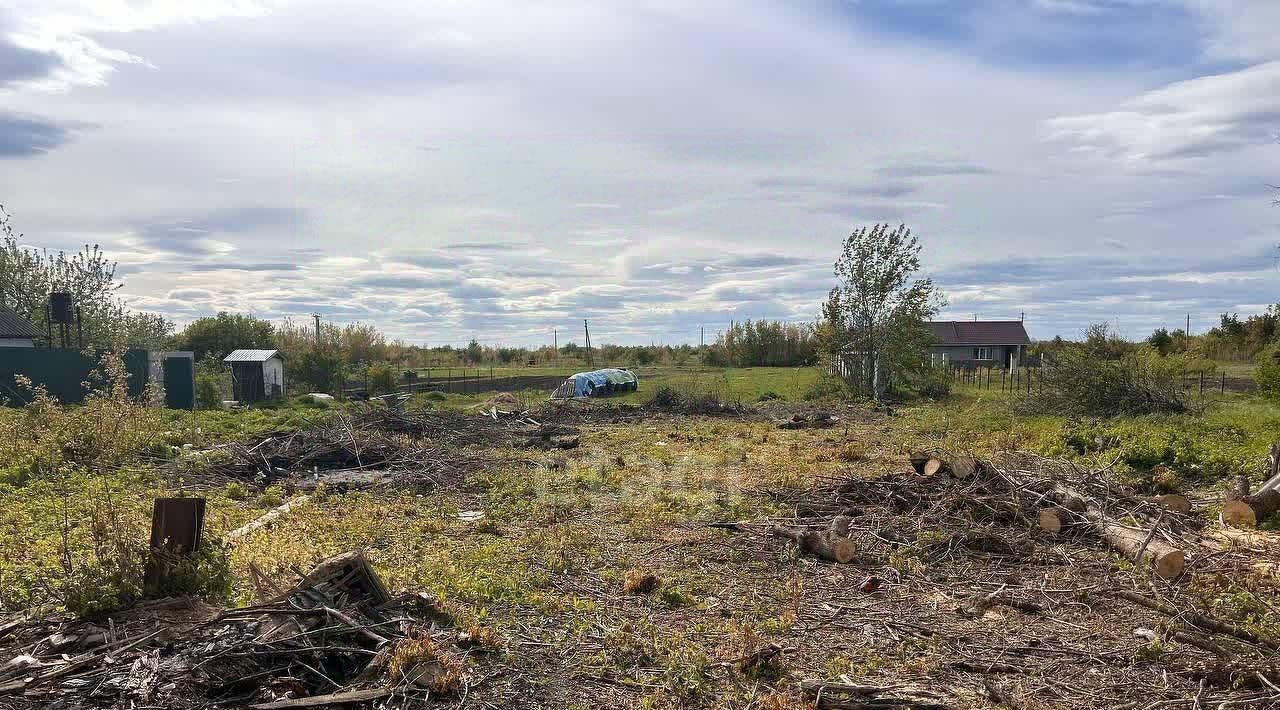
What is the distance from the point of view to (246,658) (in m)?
4.70

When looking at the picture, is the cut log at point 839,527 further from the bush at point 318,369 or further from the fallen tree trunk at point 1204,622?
the bush at point 318,369

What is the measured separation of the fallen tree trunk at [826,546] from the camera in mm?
7797

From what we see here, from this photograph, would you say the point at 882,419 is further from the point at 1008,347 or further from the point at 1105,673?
the point at 1008,347

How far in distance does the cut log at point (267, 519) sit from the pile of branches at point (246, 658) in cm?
307

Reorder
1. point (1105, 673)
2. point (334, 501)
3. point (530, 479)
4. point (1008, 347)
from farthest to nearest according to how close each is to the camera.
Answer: point (1008, 347) < point (530, 479) < point (334, 501) < point (1105, 673)

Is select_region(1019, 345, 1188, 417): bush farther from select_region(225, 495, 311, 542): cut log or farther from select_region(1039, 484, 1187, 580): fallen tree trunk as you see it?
select_region(225, 495, 311, 542): cut log

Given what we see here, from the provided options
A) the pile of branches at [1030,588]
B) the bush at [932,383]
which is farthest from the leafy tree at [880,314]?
the pile of branches at [1030,588]

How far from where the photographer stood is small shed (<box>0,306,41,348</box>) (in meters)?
28.8

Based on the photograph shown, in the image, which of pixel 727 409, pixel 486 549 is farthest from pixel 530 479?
pixel 727 409

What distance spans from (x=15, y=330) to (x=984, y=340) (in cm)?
4956

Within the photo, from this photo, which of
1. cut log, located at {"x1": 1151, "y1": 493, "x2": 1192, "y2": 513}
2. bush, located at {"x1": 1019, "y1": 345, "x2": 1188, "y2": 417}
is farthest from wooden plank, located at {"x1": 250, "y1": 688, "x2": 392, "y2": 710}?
bush, located at {"x1": 1019, "y1": 345, "x2": 1188, "y2": 417}

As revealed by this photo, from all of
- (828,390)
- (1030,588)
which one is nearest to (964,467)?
(1030,588)

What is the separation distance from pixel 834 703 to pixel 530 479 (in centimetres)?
822

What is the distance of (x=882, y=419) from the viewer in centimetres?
2166
